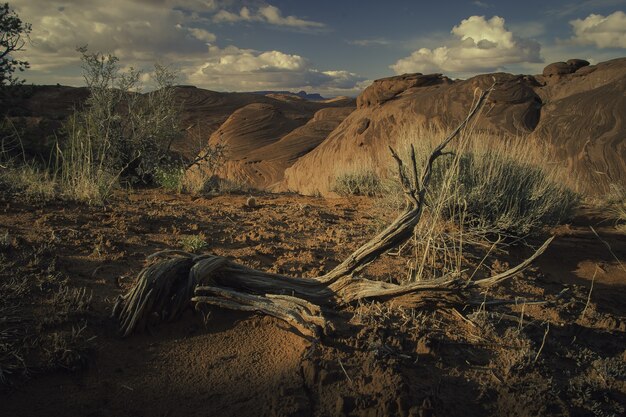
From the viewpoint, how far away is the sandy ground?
2.05 metres

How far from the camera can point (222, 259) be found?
9.16ft

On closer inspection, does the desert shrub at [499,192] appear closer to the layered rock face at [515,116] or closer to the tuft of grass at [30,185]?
the tuft of grass at [30,185]

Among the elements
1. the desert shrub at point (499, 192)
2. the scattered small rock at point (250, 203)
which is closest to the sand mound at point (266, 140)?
the scattered small rock at point (250, 203)

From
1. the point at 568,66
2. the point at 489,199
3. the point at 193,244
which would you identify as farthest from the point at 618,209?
the point at 568,66

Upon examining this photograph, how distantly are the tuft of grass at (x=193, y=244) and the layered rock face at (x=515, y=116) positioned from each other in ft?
22.7

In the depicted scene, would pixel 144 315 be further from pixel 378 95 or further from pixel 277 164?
pixel 277 164

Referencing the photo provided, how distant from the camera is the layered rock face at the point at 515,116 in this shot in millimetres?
13758

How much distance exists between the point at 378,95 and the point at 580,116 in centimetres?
916

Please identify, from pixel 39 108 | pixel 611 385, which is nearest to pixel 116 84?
pixel 611 385

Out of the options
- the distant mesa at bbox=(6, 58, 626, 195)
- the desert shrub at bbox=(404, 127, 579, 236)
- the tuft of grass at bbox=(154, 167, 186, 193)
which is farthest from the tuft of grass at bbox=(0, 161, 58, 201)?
the distant mesa at bbox=(6, 58, 626, 195)

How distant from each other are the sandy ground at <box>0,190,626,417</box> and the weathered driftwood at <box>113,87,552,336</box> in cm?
8

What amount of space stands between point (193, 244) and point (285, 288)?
1165 millimetres

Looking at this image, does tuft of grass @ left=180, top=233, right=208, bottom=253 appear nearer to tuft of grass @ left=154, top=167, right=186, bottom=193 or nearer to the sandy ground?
the sandy ground

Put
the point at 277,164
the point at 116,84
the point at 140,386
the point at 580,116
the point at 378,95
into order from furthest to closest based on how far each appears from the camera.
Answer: the point at 277,164
the point at 378,95
the point at 580,116
the point at 116,84
the point at 140,386
